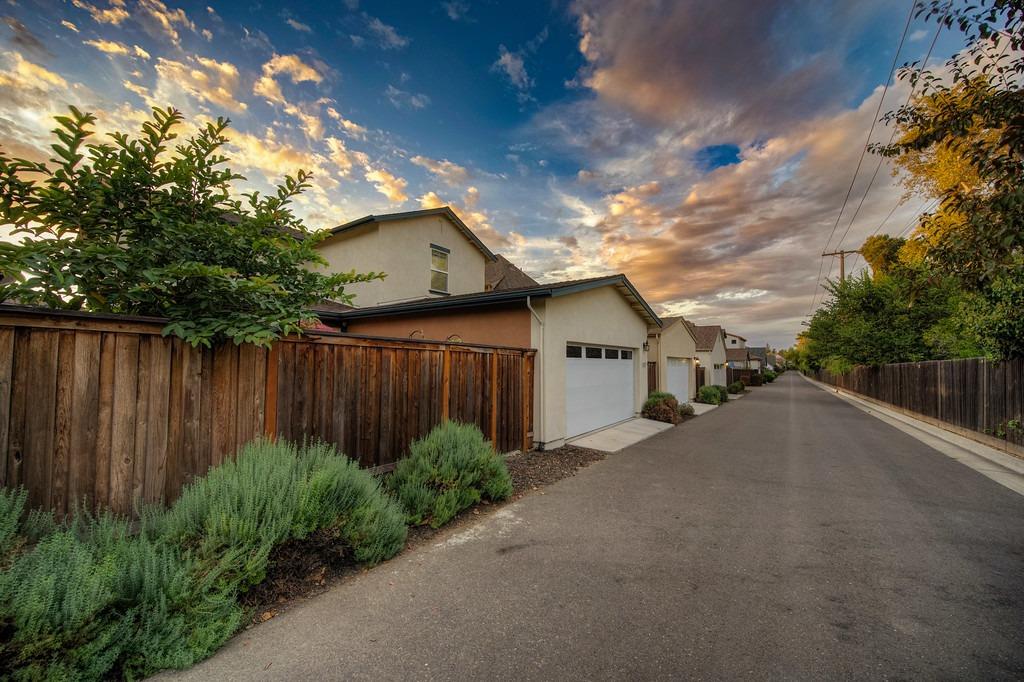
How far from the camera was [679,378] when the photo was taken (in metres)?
20.0

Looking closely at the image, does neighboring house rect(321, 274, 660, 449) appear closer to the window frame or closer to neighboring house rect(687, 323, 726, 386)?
the window frame

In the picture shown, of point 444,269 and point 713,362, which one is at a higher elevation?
point 444,269

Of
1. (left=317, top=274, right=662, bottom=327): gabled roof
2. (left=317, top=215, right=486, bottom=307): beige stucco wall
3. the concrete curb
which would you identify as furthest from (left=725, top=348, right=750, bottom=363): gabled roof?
(left=317, top=215, right=486, bottom=307): beige stucco wall

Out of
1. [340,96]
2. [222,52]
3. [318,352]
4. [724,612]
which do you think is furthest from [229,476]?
[340,96]

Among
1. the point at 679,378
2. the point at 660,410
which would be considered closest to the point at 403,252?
the point at 660,410

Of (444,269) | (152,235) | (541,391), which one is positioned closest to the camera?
(152,235)

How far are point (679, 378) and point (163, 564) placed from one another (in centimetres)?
2065

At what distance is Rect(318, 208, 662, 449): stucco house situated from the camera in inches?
332

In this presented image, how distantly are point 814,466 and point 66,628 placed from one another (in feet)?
32.7

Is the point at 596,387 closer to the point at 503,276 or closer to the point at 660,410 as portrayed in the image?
the point at 660,410

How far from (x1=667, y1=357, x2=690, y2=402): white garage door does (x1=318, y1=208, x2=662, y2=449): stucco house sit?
5652 mm

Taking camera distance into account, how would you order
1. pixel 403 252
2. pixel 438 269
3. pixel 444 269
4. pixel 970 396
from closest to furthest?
pixel 970 396, pixel 403 252, pixel 438 269, pixel 444 269

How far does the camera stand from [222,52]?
19.3 ft

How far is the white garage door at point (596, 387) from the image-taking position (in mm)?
9453
